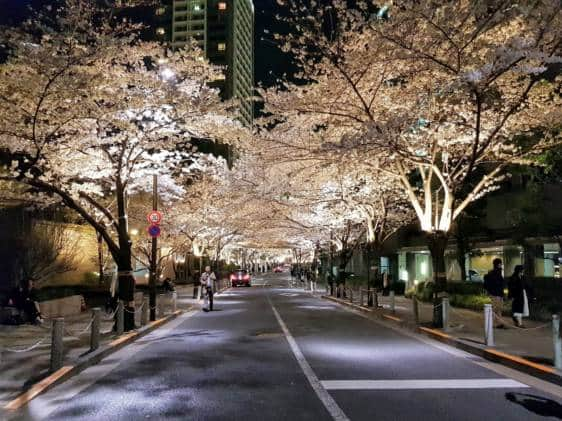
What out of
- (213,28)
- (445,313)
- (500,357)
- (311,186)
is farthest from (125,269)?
(213,28)

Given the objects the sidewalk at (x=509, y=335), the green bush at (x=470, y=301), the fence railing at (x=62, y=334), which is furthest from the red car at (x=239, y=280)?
the fence railing at (x=62, y=334)

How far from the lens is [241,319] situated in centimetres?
2075

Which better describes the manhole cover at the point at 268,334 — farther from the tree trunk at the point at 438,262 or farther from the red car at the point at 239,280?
the red car at the point at 239,280

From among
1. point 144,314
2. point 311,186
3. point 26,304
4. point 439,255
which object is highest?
point 311,186

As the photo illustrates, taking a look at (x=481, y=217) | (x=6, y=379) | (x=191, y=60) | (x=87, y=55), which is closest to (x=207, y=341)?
(x=6, y=379)

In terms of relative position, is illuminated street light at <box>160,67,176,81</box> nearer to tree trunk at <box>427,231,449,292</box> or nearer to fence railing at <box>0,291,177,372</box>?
fence railing at <box>0,291,177,372</box>

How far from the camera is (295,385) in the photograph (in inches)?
347

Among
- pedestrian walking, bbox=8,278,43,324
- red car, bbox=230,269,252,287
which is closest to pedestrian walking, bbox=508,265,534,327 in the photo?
pedestrian walking, bbox=8,278,43,324

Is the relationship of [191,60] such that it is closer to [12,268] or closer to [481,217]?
[12,268]

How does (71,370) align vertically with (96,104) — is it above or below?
below

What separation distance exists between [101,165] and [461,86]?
1061cm

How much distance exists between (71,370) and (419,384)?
568 cm

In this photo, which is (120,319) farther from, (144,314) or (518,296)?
(518,296)

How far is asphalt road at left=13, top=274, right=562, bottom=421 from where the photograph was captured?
718cm
